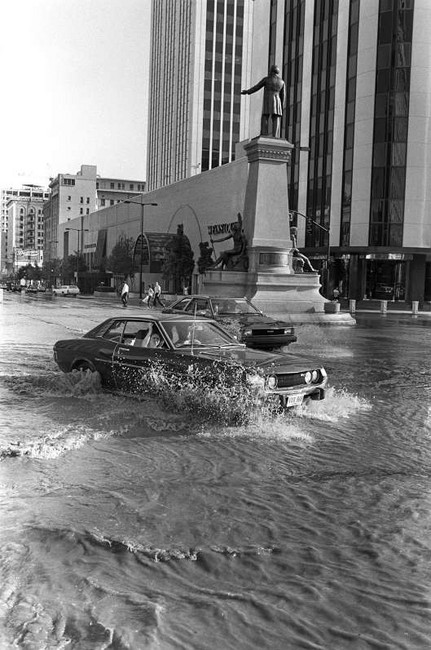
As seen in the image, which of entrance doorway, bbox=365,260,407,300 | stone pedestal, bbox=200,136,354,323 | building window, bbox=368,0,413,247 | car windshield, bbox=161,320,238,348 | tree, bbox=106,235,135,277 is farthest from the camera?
tree, bbox=106,235,135,277

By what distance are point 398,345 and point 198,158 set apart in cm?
7762

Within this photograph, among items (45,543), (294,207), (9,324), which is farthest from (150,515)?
(294,207)

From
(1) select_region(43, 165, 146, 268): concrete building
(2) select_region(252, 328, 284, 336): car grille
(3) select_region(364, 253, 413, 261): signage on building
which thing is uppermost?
(1) select_region(43, 165, 146, 268): concrete building

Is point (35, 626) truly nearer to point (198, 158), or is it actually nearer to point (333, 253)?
point (333, 253)

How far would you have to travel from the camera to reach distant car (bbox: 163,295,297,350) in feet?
50.4

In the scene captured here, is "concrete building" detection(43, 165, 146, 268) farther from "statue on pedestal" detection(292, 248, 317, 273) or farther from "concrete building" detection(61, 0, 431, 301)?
"statue on pedestal" detection(292, 248, 317, 273)

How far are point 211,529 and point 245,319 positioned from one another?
12.0m

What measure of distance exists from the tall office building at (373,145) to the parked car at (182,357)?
1587 inches

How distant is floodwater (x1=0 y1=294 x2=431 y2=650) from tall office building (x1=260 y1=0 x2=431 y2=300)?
42.2 meters

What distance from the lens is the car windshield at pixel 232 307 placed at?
17047 millimetres

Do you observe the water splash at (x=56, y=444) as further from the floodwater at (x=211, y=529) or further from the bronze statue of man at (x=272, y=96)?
the bronze statue of man at (x=272, y=96)

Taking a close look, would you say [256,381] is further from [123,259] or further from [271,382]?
[123,259]

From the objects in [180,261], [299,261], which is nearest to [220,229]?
[180,261]

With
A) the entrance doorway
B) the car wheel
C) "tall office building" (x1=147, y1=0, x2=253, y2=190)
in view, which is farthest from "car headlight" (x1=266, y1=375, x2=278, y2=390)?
"tall office building" (x1=147, y1=0, x2=253, y2=190)
